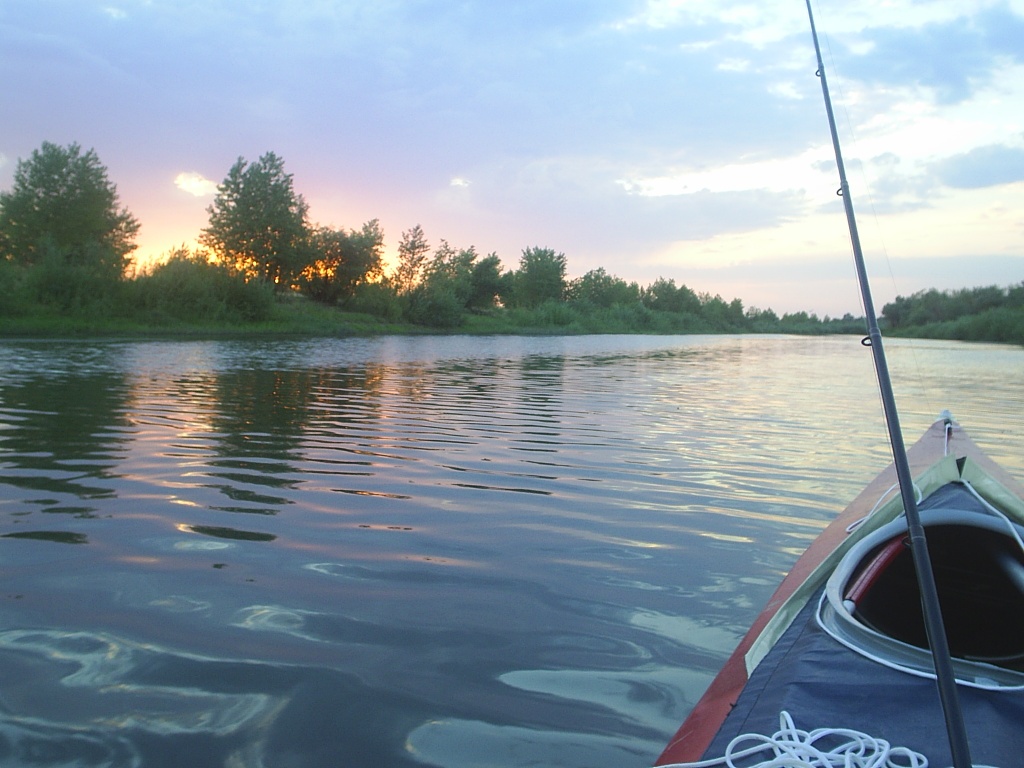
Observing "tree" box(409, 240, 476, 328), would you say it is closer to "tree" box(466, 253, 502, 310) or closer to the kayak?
"tree" box(466, 253, 502, 310)

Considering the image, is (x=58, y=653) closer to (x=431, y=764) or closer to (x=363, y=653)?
(x=363, y=653)

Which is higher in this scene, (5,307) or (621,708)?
(5,307)

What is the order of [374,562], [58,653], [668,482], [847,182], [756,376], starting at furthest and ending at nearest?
[756,376] → [668,482] → [374,562] → [58,653] → [847,182]

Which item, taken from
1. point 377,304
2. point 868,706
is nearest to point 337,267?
point 377,304

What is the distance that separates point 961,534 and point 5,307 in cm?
3389

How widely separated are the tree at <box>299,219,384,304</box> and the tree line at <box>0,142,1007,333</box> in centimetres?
7

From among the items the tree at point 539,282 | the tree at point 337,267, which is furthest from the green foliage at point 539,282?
the tree at point 337,267

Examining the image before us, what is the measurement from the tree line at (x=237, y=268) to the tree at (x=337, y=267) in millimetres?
73

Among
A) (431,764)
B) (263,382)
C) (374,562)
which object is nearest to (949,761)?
(431,764)

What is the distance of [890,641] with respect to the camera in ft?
7.30

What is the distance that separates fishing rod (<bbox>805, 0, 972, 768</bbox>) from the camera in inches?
55.2

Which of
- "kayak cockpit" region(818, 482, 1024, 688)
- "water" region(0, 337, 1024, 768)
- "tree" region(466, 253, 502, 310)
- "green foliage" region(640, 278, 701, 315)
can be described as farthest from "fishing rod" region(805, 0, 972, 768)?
"green foliage" region(640, 278, 701, 315)

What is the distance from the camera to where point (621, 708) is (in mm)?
2773

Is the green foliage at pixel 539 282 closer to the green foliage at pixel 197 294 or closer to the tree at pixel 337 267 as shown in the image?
the tree at pixel 337 267
